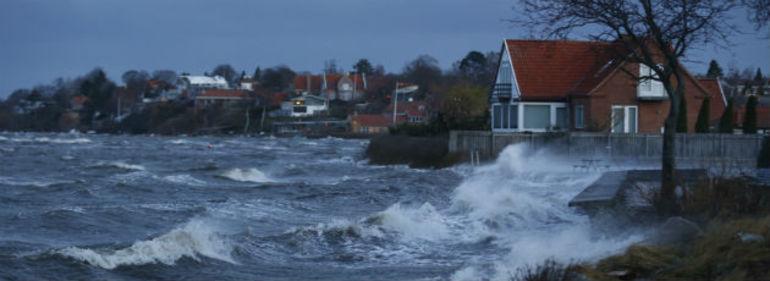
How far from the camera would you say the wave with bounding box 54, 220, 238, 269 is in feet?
58.1

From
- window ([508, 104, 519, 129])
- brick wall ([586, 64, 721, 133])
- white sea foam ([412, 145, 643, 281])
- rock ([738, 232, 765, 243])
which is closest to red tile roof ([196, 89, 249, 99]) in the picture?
window ([508, 104, 519, 129])

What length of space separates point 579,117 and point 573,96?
0.96 metres

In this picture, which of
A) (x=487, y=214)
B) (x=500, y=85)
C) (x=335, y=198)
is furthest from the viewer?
(x=500, y=85)

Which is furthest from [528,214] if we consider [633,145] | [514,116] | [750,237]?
[514,116]

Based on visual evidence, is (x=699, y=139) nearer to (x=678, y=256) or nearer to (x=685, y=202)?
(x=685, y=202)

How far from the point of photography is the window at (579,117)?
161 ft

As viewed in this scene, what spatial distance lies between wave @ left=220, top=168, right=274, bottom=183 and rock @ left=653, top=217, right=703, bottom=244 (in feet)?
101

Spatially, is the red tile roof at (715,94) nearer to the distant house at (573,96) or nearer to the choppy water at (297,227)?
the distant house at (573,96)

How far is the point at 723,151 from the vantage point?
40.6 m

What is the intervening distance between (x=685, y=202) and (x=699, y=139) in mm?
23470

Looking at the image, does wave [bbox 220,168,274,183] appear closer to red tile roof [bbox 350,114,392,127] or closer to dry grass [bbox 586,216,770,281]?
dry grass [bbox 586,216,770,281]

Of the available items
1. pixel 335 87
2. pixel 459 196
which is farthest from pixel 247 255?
pixel 335 87

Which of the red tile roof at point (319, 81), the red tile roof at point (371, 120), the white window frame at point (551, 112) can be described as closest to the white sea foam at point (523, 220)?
→ the white window frame at point (551, 112)

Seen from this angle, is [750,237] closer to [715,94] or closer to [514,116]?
[514,116]
